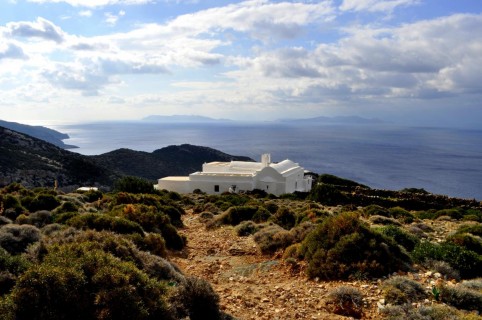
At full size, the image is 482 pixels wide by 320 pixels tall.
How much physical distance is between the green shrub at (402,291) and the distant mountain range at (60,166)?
46327mm

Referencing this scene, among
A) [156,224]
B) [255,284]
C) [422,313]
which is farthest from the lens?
[156,224]

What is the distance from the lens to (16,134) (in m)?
68.1

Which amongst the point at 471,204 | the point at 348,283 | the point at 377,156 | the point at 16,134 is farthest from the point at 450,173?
the point at 348,283

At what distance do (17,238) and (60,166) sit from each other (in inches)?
2016

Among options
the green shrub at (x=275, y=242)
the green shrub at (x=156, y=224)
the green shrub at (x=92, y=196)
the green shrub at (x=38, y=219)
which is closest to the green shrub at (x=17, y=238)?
the green shrub at (x=156, y=224)

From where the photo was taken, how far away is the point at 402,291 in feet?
23.3

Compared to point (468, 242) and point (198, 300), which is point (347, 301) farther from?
point (468, 242)

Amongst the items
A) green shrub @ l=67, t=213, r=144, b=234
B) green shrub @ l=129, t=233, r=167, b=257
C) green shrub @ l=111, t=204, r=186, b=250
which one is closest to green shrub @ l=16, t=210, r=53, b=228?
green shrub @ l=111, t=204, r=186, b=250

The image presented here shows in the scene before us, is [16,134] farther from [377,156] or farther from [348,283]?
[377,156]

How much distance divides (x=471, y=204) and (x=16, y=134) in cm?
6921

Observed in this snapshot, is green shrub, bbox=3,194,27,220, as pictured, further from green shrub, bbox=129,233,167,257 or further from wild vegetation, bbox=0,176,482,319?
green shrub, bbox=129,233,167,257

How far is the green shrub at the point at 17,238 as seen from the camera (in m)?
8.52

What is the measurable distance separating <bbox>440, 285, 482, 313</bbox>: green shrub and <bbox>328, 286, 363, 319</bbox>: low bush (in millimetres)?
1456

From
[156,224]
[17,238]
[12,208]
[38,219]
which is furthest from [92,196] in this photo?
[17,238]
